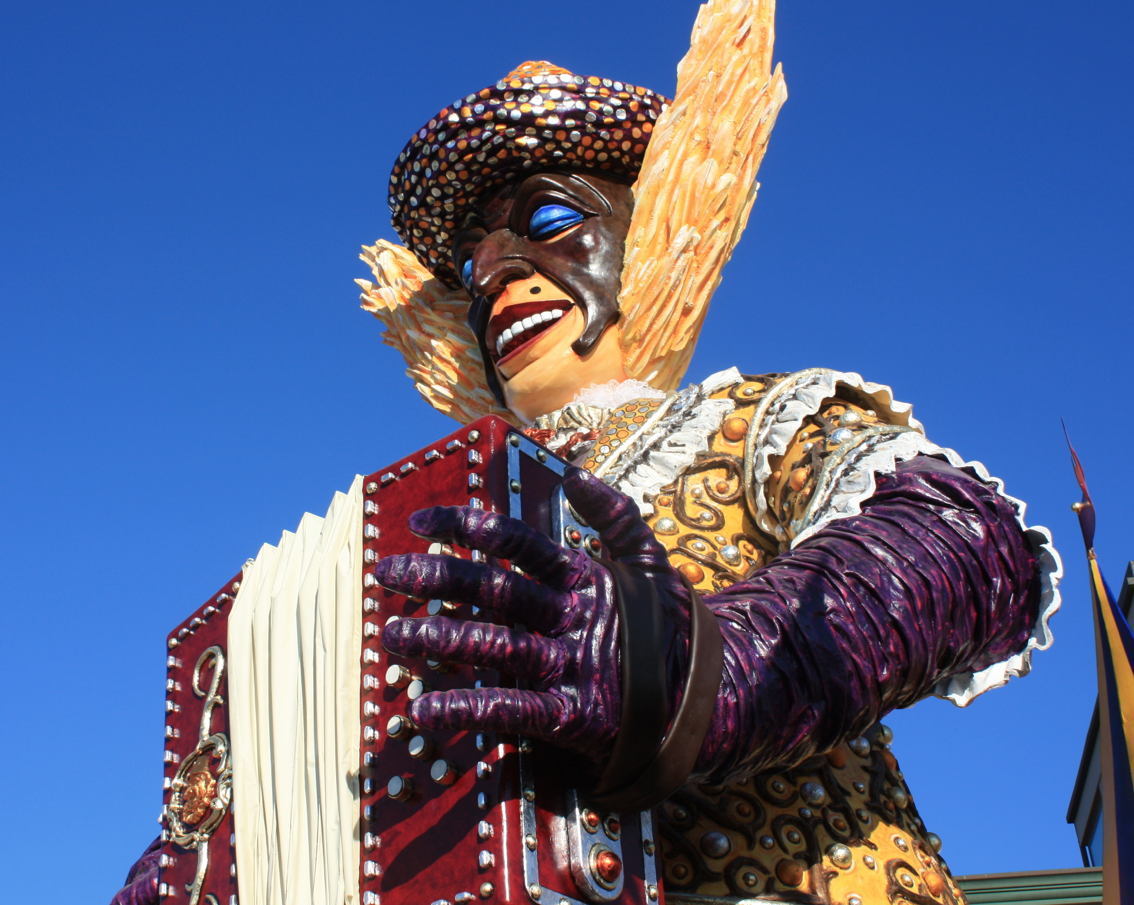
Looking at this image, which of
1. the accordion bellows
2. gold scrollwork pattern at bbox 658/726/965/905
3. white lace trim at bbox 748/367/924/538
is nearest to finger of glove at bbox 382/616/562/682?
the accordion bellows

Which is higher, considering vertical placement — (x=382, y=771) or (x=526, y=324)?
(x=526, y=324)

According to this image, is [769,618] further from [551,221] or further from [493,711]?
[551,221]

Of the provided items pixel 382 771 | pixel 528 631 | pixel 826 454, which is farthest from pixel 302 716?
pixel 826 454

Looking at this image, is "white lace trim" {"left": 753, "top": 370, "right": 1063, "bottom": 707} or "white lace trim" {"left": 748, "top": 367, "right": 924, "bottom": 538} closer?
"white lace trim" {"left": 753, "top": 370, "right": 1063, "bottom": 707}

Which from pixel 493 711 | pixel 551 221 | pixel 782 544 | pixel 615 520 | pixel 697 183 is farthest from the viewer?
pixel 551 221

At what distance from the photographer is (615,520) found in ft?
5.98

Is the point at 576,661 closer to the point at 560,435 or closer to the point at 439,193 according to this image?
the point at 560,435

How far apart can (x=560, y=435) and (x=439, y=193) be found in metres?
0.89

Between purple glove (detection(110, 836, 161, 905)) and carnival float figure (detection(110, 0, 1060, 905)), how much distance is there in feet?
0.04

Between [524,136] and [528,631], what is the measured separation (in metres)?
1.98

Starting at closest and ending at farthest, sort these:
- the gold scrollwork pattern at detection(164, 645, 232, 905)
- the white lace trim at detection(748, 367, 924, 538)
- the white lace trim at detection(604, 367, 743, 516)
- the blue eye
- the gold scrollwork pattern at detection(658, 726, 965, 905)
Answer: the gold scrollwork pattern at detection(658, 726, 965, 905) → the gold scrollwork pattern at detection(164, 645, 232, 905) → the white lace trim at detection(748, 367, 924, 538) → the white lace trim at detection(604, 367, 743, 516) → the blue eye

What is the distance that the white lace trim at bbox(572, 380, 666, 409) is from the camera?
3.29 m

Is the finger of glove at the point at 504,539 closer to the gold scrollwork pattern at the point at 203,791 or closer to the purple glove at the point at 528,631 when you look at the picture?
the purple glove at the point at 528,631

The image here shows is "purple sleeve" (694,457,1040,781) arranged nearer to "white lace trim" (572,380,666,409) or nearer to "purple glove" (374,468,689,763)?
"purple glove" (374,468,689,763)
